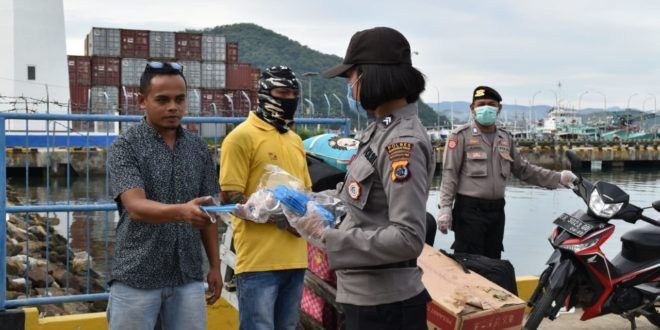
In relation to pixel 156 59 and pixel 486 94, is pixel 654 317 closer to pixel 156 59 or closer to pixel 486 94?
pixel 486 94

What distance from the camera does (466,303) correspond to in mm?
3326

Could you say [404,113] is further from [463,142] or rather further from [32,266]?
[32,266]

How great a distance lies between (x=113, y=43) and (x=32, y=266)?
57.5m

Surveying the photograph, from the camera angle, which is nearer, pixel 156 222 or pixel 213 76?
pixel 156 222

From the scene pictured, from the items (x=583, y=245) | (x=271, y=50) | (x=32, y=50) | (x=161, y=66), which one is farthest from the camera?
(x=271, y=50)

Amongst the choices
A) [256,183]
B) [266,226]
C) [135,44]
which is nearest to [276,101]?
[256,183]

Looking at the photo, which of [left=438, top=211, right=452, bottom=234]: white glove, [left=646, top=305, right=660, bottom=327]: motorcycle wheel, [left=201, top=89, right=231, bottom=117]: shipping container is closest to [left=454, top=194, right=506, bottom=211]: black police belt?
[left=438, top=211, right=452, bottom=234]: white glove

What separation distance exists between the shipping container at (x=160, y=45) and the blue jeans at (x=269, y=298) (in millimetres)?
62874

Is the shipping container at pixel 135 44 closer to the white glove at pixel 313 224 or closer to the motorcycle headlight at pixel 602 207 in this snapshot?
the motorcycle headlight at pixel 602 207

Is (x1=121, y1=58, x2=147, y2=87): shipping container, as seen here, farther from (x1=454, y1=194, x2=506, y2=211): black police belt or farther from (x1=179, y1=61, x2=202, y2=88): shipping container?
(x1=454, y1=194, x2=506, y2=211): black police belt

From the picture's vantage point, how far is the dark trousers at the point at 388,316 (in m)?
2.27

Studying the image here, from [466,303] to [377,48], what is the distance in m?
1.56

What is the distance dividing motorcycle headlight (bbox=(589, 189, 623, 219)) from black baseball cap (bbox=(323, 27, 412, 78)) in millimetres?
2496

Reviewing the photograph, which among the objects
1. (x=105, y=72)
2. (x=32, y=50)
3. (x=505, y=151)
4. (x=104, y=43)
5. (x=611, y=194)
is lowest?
(x=611, y=194)
